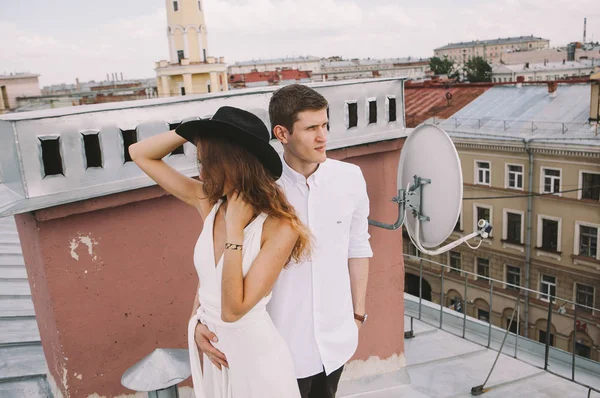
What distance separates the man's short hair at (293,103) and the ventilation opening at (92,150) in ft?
3.61

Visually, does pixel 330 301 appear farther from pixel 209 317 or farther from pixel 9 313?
pixel 9 313

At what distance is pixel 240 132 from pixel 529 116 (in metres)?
18.8

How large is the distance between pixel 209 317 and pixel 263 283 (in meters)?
0.28

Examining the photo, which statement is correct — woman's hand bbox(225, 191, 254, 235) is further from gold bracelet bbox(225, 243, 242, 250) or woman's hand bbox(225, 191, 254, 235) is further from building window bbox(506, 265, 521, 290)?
building window bbox(506, 265, 521, 290)

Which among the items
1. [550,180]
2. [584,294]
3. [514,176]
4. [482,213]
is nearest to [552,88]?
[514,176]

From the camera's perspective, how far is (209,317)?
5.88ft

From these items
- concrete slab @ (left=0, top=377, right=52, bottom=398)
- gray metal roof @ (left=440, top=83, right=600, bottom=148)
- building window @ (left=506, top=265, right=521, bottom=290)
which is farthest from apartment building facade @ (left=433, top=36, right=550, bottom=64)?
concrete slab @ (left=0, top=377, right=52, bottom=398)

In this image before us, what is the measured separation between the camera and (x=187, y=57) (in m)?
35.0

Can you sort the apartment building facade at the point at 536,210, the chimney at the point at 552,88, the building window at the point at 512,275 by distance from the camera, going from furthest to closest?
the chimney at the point at 552,88 < the building window at the point at 512,275 < the apartment building facade at the point at 536,210

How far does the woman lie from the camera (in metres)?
1.61

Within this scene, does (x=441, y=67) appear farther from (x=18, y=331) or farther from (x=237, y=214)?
(x=237, y=214)

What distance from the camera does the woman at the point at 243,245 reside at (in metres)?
1.61

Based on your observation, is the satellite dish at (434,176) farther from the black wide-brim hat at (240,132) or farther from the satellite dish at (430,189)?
the black wide-brim hat at (240,132)

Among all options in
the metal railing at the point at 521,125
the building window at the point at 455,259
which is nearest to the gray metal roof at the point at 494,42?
the metal railing at the point at 521,125
